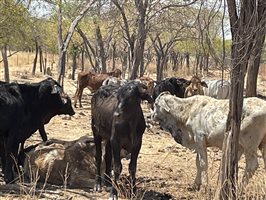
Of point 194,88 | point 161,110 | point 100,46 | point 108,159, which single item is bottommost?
point 108,159

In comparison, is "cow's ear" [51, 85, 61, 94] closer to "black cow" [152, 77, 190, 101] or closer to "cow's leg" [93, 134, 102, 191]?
"cow's leg" [93, 134, 102, 191]

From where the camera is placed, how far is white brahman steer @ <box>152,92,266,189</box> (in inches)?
324

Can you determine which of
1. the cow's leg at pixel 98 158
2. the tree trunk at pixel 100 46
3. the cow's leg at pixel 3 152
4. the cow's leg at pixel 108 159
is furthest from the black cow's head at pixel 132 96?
the tree trunk at pixel 100 46

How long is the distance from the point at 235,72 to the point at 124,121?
267cm

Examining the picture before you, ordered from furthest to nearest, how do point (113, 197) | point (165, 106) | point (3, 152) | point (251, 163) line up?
point (165, 106) → point (3, 152) → point (251, 163) → point (113, 197)

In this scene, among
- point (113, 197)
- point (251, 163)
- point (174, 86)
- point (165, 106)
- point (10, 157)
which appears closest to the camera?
point (113, 197)

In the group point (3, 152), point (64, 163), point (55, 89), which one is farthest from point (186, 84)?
point (3, 152)

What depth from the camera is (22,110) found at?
28.5ft

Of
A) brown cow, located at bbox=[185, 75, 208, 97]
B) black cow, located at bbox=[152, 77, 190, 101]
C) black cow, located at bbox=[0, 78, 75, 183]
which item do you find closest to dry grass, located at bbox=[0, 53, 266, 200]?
black cow, located at bbox=[0, 78, 75, 183]

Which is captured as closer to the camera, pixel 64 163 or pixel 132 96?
pixel 132 96

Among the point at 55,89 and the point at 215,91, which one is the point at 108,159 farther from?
the point at 215,91

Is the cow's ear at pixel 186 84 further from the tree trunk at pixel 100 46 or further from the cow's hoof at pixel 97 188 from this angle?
the cow's hoof at pixel 97 188

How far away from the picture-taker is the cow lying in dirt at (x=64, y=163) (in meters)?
8.39

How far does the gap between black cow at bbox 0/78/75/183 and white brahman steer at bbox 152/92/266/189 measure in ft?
6.24
